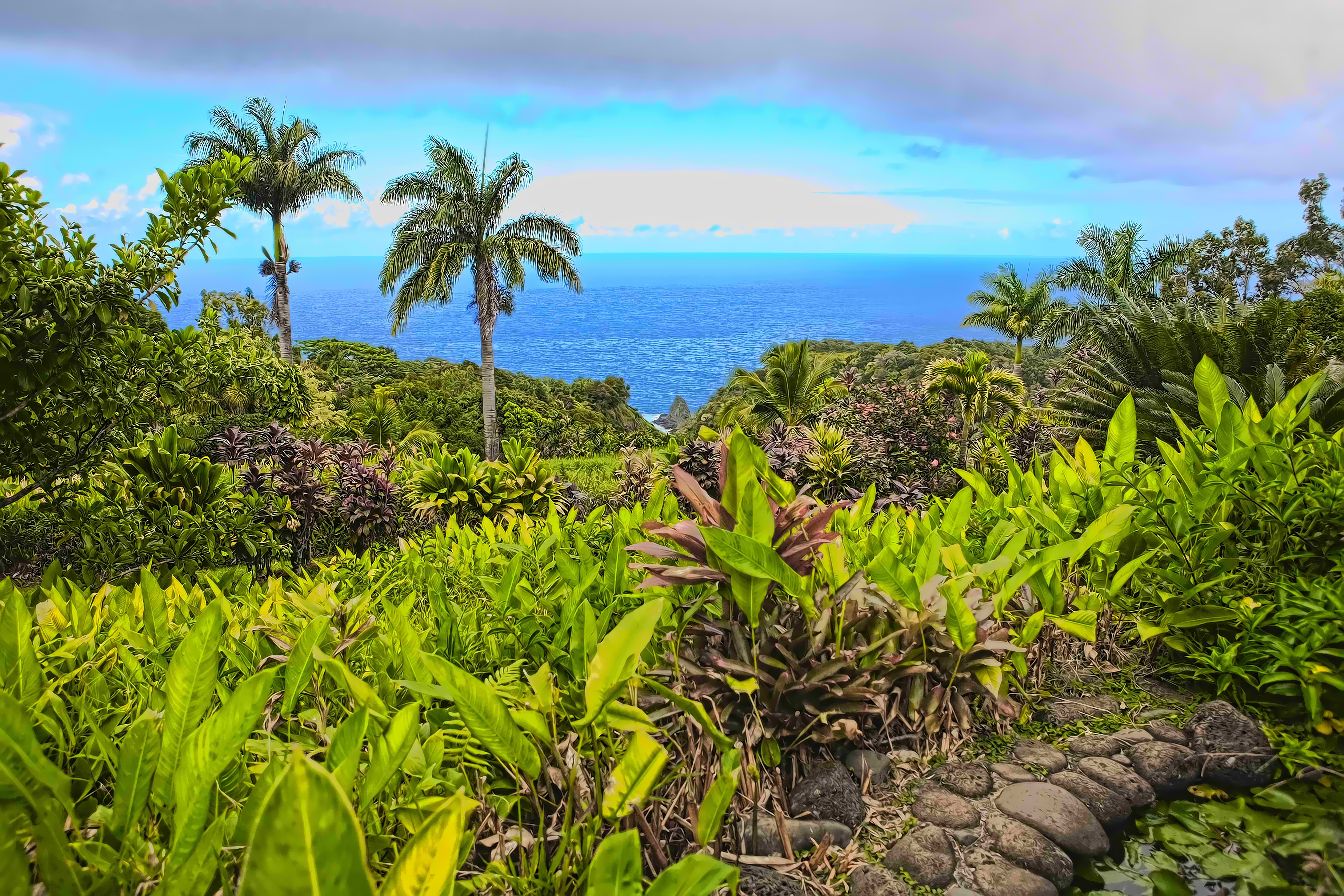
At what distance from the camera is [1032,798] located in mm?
1753

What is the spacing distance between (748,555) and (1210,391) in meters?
2.22

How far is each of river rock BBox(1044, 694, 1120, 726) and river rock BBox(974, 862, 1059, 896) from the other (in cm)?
62

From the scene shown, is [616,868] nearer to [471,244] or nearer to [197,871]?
[197,871]

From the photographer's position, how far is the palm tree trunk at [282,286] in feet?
85.5

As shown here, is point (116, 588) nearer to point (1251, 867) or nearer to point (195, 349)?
point (195, 349)

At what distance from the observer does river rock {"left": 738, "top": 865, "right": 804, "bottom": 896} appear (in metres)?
1.42

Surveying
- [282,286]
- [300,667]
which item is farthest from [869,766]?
[282,286]

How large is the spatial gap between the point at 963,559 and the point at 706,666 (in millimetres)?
796

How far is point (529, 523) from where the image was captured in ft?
12.1

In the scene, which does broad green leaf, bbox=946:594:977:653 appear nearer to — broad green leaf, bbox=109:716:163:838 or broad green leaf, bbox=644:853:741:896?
broad green leaf, bbox=644:853:741:896

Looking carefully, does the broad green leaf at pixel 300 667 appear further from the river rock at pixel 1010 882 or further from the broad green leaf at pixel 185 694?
the river rock at pixel 1010 882

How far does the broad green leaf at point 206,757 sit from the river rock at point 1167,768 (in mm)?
1966

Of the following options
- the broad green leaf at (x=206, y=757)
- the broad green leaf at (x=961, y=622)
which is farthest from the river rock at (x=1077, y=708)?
the broad green leaf at (x=206, y=757)

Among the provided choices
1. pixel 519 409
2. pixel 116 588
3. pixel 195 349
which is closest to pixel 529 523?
pixel 116 588
